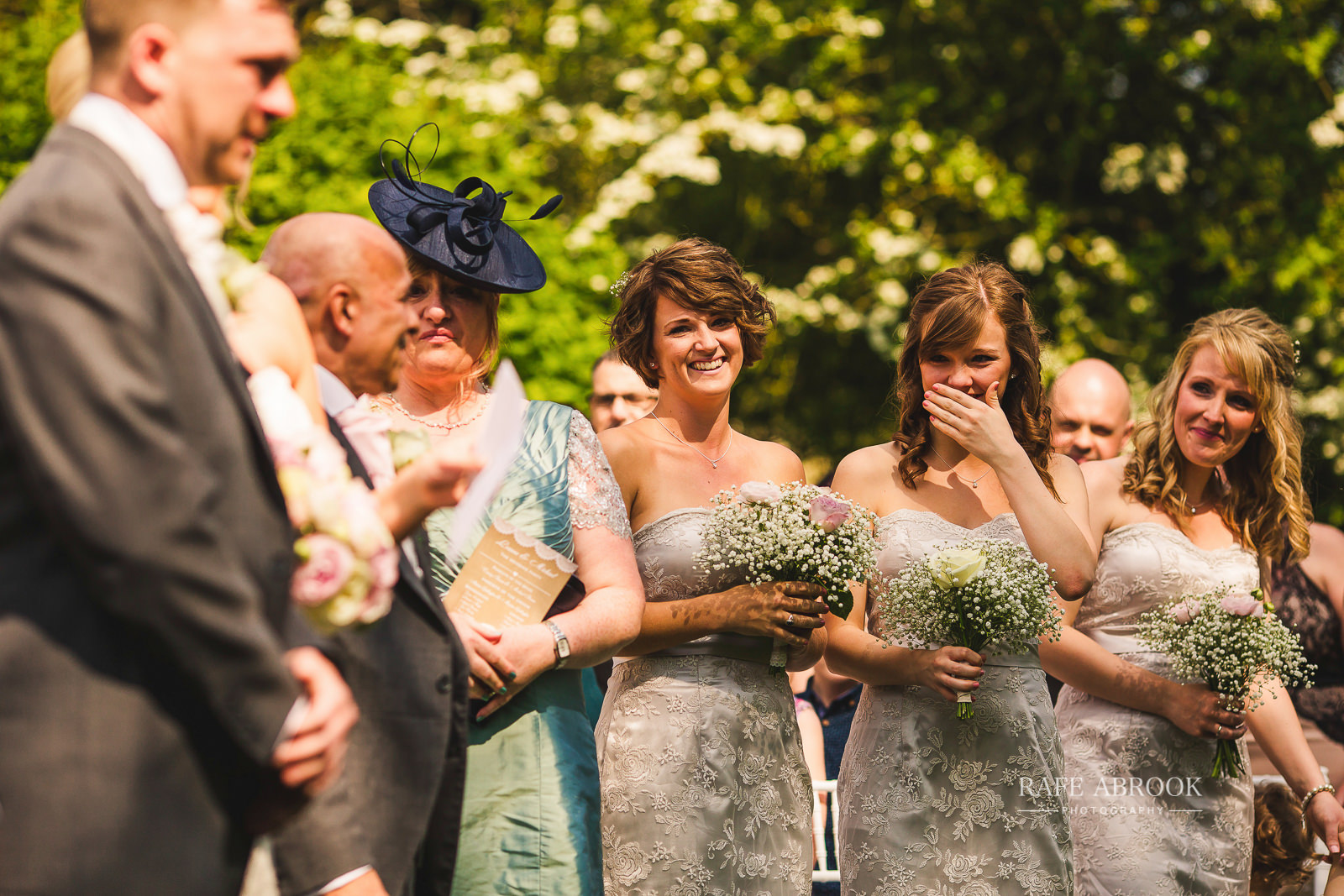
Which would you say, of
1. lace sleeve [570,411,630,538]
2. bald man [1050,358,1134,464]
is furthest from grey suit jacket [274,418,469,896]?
bald man [1050,358,1134,464]

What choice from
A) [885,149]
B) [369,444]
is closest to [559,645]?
[369,444]

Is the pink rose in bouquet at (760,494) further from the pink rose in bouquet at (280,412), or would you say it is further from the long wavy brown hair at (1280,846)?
the long wavy brown hair at (1280,846)

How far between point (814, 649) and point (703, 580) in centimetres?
50

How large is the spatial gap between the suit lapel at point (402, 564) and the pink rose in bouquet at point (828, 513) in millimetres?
1757

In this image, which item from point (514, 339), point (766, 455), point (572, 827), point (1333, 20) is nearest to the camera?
point (572, 827)

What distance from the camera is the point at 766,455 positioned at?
441 cm

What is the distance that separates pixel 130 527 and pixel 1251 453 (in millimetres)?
4642

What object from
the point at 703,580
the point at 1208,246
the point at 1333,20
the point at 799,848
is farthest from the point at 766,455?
the point at 1333,20

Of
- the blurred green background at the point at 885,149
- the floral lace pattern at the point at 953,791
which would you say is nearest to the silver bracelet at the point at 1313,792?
the floral lace pattern at the point at 953,791

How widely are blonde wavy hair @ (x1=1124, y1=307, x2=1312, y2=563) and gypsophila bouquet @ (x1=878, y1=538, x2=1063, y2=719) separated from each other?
118cm

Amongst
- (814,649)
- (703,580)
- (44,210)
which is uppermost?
(44,210)

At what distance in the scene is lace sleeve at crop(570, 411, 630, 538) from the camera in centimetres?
332

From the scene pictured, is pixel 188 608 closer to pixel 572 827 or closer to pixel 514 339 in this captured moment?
pixel 572 827

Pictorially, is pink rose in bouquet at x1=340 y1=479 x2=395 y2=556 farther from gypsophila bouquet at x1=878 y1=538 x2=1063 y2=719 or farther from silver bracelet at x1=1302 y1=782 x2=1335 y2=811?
silver bracelet at x1=1302 y1=782 x2=1335 y2=811
